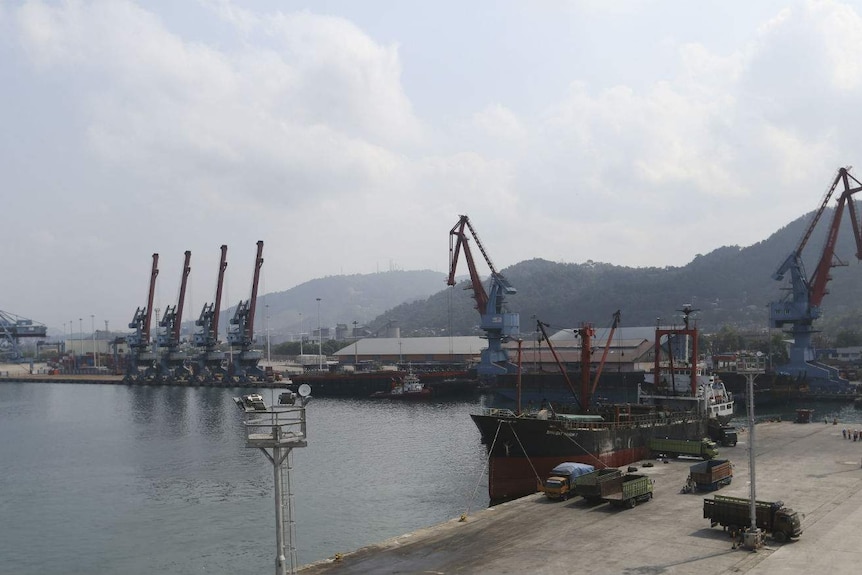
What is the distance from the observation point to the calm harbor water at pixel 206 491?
3875cm

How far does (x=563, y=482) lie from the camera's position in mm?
39312

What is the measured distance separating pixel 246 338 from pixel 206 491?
127 m

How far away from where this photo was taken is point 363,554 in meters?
30.8

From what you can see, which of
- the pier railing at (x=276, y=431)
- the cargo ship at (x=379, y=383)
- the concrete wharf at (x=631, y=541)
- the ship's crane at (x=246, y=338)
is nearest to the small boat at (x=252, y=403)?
the pier railing at (x=276, y=431)

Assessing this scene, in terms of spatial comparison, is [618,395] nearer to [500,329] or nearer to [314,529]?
[500,329]

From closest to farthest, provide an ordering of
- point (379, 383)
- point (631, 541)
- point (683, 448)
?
point (631, 541)
point (683, 448)
point (379, 383)

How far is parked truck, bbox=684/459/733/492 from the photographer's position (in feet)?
131

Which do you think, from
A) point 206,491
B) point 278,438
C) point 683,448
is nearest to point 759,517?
point 683,448

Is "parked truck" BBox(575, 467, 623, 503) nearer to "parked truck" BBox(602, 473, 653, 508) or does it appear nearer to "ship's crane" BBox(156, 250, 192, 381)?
"parked truck" BBox(602, 473, 653, 508)

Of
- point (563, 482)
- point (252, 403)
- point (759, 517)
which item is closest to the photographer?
point (252, 403)

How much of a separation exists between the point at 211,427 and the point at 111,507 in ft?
144

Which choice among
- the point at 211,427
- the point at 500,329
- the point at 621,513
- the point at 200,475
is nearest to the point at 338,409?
the point at 211,427

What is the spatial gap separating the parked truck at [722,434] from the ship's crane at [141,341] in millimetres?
160668

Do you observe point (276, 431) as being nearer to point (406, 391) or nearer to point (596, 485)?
point (596, 485)
